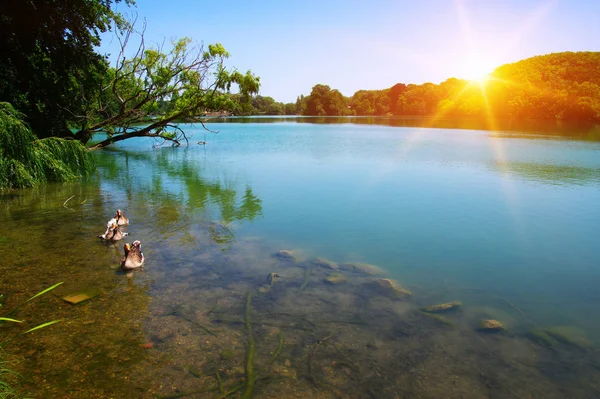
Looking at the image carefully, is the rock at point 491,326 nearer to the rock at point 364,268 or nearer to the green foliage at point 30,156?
the rock at point 364,268

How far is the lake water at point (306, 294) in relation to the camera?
548 centimetres

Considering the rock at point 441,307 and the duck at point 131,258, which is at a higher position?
the duck at point 131,258

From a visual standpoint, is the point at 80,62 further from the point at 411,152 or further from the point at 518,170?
the point at 518,170

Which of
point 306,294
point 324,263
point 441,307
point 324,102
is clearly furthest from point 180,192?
point 324,102

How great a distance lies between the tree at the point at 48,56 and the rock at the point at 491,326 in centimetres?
2141

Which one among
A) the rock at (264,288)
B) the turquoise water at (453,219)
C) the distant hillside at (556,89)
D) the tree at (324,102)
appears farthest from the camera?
the tree at (324,102)

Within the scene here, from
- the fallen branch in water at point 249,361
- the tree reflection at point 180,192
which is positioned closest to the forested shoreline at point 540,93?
the tree reflection at point 180,192

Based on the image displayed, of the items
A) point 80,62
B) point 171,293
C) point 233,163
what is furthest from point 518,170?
point 80,62

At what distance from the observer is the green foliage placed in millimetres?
15391

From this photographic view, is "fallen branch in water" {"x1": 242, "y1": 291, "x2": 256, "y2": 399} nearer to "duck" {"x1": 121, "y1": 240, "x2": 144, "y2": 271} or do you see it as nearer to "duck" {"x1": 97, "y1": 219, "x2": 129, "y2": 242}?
"duck" {"x1": 121, "y1": 240, "x2": 144, "y2": 271}

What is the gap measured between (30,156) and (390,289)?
1659cm

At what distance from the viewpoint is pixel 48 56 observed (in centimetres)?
2272

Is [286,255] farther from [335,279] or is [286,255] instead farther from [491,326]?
[491,326]

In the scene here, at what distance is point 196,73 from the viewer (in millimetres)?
29859
